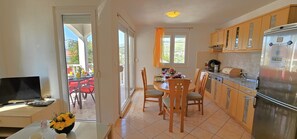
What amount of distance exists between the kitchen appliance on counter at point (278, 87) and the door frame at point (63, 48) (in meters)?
2.52

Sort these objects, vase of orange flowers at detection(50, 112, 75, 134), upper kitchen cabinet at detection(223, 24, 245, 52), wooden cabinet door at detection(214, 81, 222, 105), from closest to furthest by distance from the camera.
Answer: vase of orange flowers at detection(50, 112, 75, 134)
upper kitchen cabinet at detection(223, 24, 245, 52)
wooden cabinet door at detection(214, 81, 222, 105)

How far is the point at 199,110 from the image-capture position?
10.7 feet

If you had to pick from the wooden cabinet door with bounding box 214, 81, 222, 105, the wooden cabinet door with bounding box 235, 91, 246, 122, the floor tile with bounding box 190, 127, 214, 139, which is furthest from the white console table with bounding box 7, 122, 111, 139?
the wooden cabinet door with bounding box 214, 81, 222, 105

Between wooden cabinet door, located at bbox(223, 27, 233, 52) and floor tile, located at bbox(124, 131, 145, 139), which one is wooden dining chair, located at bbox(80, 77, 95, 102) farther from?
wooden cabinet door, located at bbox(223, 27, 233, 52)

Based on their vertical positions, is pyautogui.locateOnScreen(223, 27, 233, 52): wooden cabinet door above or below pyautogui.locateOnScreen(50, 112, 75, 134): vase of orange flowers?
above

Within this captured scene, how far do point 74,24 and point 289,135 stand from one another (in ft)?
10.9

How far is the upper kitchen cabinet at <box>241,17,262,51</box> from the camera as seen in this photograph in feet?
8.32

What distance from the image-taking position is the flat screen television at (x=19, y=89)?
7.09 feet

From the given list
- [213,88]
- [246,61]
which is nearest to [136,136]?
[213,88]

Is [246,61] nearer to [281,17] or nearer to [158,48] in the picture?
[281,17]

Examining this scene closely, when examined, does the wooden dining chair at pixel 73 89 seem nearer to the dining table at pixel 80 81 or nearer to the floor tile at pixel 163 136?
the dining table at pixel 80 81

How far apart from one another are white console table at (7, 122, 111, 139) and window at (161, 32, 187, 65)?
3.78 meters

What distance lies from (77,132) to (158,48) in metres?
3.82

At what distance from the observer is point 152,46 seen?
193 inches
